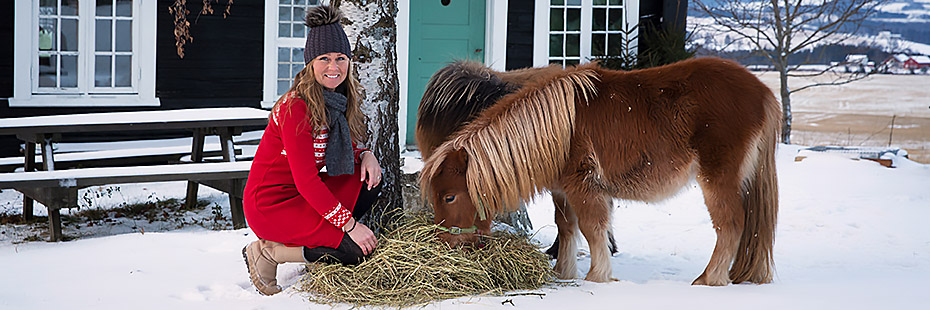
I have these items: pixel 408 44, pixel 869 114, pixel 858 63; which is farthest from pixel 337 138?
pixel 869 114

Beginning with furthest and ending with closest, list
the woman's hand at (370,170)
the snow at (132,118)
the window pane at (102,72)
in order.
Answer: the window pane at (102,72)
the snow at (132,118)
the woman's hand at (370,170)

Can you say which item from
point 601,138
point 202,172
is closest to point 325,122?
point 601,138

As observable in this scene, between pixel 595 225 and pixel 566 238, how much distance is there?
30cm

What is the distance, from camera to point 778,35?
11.9m

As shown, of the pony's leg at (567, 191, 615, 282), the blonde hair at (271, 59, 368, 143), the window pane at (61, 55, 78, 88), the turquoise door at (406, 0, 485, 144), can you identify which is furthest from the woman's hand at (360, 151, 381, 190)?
the window pane at (61, 55, 78, 88)

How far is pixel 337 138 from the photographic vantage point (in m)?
2.85

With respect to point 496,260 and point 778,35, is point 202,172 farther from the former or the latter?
point 778,35

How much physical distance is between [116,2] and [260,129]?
1.88 meters

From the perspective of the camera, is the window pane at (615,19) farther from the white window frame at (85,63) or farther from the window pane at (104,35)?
the window pane at (104,35)

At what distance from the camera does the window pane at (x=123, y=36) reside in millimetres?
7121

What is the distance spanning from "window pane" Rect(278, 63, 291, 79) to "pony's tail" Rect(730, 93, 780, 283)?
17.9 feet

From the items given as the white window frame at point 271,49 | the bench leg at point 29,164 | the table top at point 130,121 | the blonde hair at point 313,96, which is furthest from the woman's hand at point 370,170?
the white window frame at point 271,49

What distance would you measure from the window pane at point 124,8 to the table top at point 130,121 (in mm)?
2078

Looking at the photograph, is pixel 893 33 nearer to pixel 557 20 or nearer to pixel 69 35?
pixel 557 20
